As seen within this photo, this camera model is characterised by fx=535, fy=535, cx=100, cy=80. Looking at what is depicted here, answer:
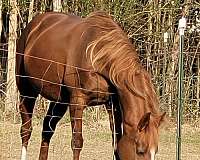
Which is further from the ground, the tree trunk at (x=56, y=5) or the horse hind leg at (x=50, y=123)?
the tree trunk at (x=56, y=5)

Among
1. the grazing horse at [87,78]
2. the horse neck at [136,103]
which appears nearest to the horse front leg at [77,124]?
the grazing horse at [87,78]

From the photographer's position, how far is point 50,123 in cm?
555

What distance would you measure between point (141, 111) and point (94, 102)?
0.75 metres

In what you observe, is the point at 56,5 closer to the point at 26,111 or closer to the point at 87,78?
the point at 26,111

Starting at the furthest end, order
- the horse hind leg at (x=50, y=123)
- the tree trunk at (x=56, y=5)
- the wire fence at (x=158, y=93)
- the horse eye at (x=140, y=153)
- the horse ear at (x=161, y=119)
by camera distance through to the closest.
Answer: the tree trunk at (x=56, y=5)
the wire fence at (x=158, y=93)
the horse hind leg at (x=50, y=123)
the horse ear at (x=161, y=119)
the horse eye at (x=140, y=153)

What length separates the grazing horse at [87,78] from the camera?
3891 mm

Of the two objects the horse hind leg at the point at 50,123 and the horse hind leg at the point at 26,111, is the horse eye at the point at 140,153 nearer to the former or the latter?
the horse hind leg at the point at 50,123

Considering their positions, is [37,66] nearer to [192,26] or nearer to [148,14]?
[148,14]

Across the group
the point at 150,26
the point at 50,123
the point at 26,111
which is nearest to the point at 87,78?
the point at 50,123

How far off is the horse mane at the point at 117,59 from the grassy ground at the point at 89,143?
1.34m

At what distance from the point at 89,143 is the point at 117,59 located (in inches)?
127

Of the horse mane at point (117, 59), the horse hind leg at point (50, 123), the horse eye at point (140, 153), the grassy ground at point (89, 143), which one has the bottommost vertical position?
the grassy ground at point (89, 143)

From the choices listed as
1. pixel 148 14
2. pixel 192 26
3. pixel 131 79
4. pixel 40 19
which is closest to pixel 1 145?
pixel 40 19

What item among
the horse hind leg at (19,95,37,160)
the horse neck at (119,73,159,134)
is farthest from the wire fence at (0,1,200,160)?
the horse neck at (119,73,159,134)
